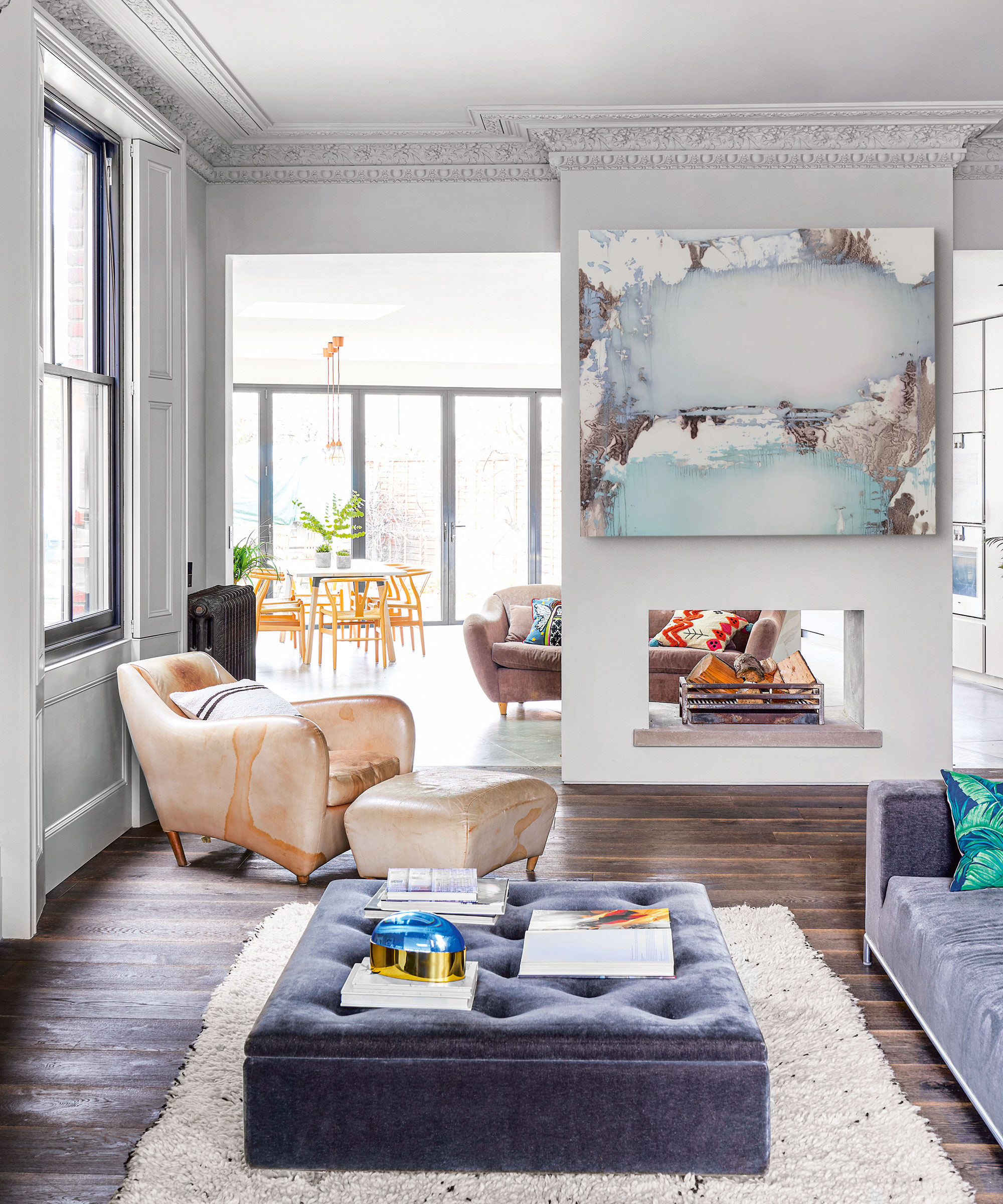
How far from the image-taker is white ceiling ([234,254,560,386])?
5156 mm

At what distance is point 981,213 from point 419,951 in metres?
4.35

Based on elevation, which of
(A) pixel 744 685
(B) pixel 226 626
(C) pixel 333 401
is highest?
A: (C) pixel 333 401

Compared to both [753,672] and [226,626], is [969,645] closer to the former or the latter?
[753,672]

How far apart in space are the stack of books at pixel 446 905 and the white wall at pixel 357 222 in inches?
124

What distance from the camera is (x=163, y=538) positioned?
13.9 ft

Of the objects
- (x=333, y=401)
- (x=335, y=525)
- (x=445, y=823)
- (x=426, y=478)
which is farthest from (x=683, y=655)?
(x=333, y=401)

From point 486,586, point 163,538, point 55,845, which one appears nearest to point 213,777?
point 55,845

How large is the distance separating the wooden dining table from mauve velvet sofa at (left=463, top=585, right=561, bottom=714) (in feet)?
6.75

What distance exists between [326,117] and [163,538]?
77.9 inches

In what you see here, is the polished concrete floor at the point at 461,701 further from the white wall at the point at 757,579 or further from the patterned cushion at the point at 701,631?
the patterned cushion at the point at 701,631

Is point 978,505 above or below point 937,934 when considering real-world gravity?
above

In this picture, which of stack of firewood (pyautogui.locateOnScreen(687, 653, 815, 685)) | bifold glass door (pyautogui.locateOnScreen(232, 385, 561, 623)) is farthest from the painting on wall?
bifold glass door (pyautogui.locateOnScreen(232, 385, 561, 623))

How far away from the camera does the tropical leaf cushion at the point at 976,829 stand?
2395 mm

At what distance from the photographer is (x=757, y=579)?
468cm
